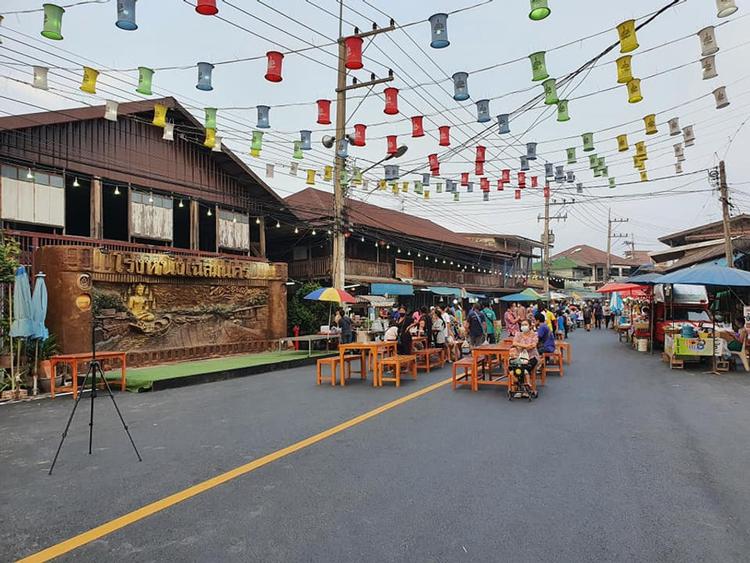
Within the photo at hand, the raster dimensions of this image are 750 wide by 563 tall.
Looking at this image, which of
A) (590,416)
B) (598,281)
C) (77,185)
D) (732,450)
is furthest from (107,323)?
(598,281)

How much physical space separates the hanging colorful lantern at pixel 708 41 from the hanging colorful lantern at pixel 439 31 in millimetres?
4658

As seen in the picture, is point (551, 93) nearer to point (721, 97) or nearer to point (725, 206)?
point (721, 97)

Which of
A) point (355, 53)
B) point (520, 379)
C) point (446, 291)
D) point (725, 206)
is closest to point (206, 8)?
point (355, 53)

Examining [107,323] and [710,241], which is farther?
[710,241]

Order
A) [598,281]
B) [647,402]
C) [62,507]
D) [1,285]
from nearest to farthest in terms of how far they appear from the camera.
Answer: [62,507], [647,402], [1,285], [598,281]

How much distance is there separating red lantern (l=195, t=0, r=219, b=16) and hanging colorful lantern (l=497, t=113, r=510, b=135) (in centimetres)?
772

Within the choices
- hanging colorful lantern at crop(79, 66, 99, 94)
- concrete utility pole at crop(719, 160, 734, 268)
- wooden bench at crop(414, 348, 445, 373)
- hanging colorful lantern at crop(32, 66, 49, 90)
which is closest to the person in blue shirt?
wooden bench at crop(414, 348, 445, 373)

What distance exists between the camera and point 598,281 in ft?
189

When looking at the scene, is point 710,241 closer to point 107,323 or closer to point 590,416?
point 590,416

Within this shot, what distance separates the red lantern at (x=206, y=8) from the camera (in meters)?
8.17

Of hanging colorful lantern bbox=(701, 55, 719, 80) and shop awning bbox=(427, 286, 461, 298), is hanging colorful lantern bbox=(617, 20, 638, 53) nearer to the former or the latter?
hanging colorful lantern bbox=(701, 55, 719, 80)

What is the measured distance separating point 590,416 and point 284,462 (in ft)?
15.0

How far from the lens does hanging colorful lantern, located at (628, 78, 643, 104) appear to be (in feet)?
34.3

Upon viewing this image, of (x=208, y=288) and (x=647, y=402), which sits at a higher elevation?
(x=208, y=288)
